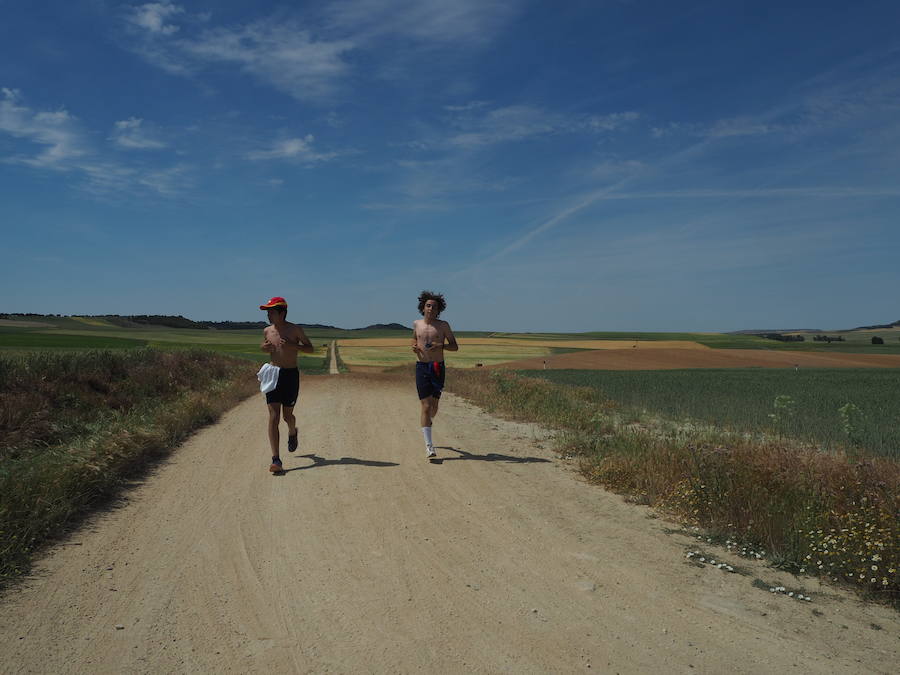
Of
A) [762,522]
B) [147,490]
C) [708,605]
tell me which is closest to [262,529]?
[147,490]

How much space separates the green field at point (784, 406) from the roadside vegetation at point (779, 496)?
1.66 metres

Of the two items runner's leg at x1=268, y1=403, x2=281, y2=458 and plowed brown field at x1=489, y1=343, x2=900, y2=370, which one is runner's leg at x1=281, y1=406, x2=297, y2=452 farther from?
plowed brown field at x1=489, y1=343, x2=900, y2=370

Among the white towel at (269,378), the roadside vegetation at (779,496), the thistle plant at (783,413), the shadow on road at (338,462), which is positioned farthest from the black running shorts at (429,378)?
the thistle plant at (783,413)

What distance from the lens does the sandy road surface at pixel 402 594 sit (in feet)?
10.9

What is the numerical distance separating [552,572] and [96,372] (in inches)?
516

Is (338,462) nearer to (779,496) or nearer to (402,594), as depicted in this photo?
(402,594)

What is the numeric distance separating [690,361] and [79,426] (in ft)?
142

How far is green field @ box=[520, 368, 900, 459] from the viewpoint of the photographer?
34.9ft

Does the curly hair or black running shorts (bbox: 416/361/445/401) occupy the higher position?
the curly hair

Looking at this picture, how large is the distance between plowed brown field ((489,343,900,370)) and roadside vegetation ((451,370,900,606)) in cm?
3151

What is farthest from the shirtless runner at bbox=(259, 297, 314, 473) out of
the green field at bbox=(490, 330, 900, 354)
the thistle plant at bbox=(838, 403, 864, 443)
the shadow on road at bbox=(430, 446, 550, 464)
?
the green field at bbox=(490, 330, 900, 354)

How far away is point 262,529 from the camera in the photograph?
539 cm

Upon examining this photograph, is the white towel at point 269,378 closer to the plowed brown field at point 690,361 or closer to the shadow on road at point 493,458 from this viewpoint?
the shadow on road at point 493,458

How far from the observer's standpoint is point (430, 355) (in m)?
8.42
